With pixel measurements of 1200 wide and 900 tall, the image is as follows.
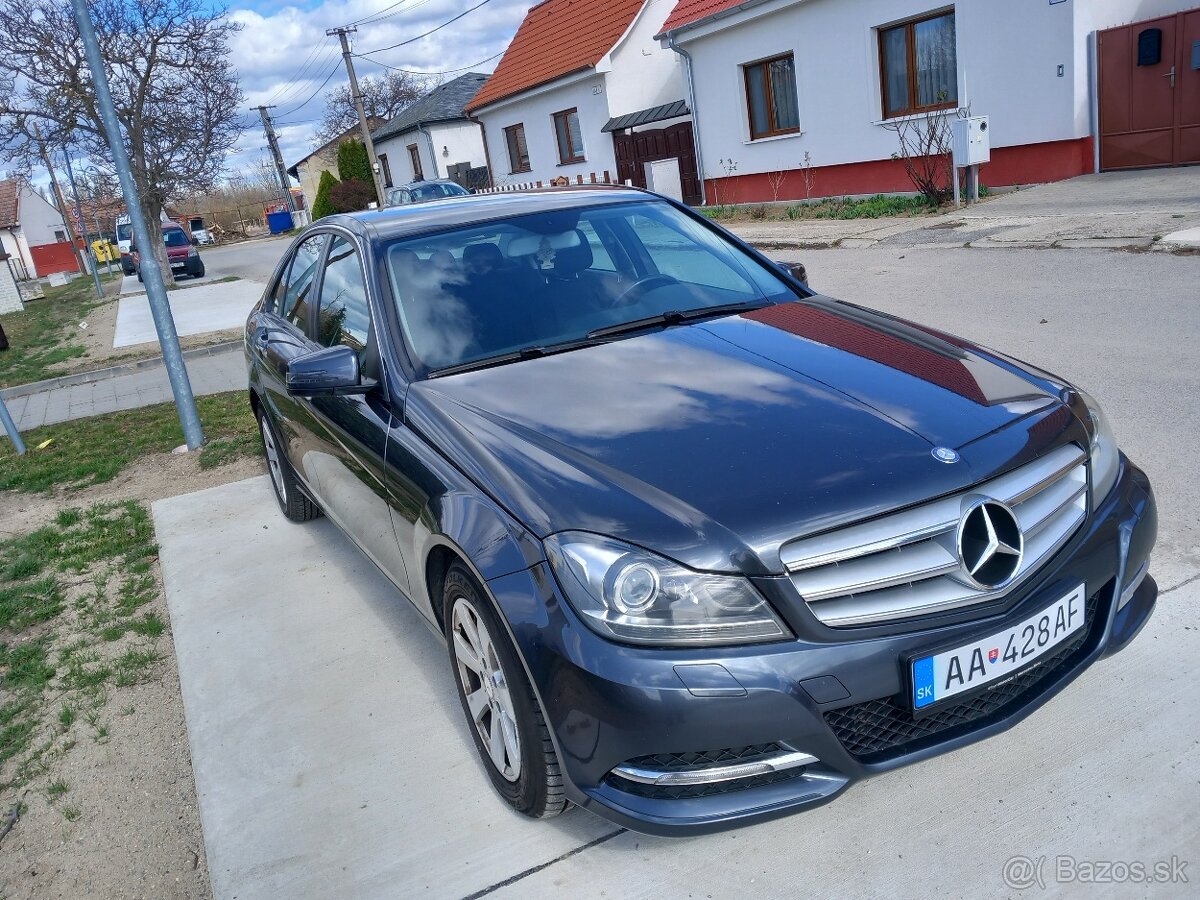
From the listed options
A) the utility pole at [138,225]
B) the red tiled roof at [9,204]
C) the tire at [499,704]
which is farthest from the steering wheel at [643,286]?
the red tiled roof at [9,204]

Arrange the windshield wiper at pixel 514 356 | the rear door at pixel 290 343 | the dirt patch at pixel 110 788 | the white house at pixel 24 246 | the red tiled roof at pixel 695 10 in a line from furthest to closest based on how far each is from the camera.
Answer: the white house at pixel 24 246 < the red tiled roof at pixel 695 10 < the rear door at pixel 290 343 < the windshield wiper at pixel 514 356 < the dirt patch at pixel 110 788

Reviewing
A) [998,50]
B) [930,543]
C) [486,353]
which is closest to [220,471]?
[486,353]

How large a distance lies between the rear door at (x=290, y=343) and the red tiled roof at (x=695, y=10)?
15.8 metres

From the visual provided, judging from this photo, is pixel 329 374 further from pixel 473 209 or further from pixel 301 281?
pixel 301 281

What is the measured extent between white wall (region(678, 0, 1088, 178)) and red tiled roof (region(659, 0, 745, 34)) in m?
0.28

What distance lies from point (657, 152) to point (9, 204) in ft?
168

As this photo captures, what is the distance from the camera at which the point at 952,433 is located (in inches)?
97.5

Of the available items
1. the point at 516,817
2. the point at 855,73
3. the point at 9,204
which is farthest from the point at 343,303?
the point at 9,204

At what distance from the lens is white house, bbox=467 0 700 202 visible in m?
23.5

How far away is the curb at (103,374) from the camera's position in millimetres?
11602

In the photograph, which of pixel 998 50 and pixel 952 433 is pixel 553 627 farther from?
pixel 998 50

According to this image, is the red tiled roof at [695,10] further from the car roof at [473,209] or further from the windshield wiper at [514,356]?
the windshield wiper at [514,356]

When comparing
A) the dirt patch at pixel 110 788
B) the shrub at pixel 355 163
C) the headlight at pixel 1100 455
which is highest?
the shrub at pixel 355 163

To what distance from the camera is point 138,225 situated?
683 cm
